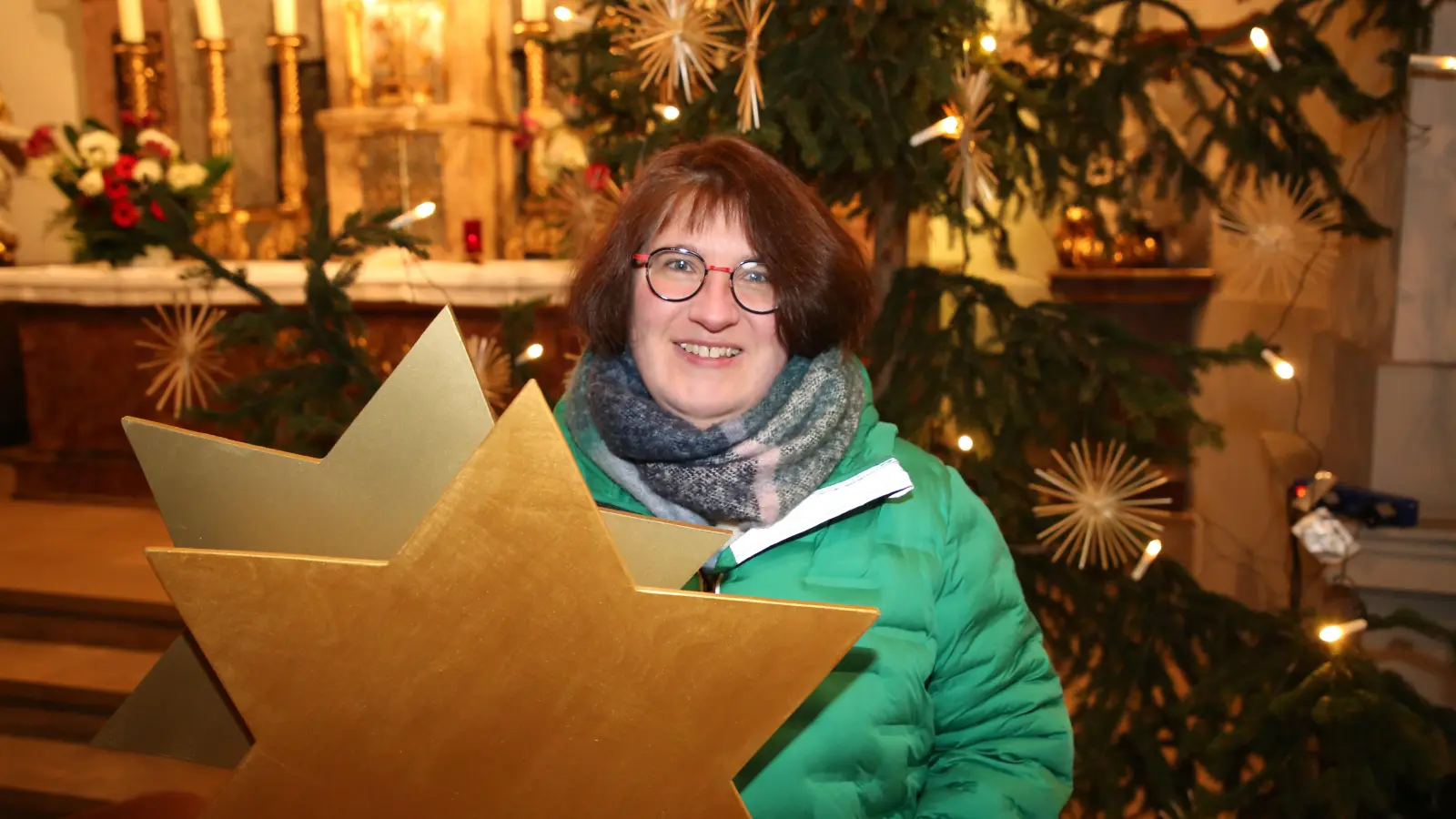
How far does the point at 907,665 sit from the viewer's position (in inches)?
47.7

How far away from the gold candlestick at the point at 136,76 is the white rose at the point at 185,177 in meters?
1.47

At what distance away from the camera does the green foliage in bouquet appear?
2.08 m

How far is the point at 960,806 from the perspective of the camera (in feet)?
4.09

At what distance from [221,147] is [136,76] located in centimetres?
56

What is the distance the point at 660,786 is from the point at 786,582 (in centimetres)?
47

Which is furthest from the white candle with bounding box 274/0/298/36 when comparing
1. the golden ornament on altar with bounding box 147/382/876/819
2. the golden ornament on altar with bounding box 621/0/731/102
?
the golden ornament on altar with bounding box 147/382/876/819

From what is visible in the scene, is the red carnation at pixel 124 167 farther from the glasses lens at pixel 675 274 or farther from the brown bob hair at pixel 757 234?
the glasses lens at pixel 675 274

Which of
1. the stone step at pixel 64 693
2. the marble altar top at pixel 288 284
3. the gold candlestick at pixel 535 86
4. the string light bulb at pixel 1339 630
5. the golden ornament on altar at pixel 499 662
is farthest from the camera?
the gold candlestick at pixel 535 86

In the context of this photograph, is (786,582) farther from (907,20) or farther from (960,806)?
(907,20)

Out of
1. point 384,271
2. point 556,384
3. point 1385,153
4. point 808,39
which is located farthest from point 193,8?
point 1385,153

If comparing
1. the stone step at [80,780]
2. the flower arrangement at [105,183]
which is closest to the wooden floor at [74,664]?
the stone step at [80,780]

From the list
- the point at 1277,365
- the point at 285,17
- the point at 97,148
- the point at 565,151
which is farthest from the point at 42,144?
the point at 1277,365

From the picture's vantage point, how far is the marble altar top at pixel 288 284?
4012 millimetres

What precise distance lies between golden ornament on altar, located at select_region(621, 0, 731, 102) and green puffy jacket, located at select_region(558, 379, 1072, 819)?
34.4 inches
